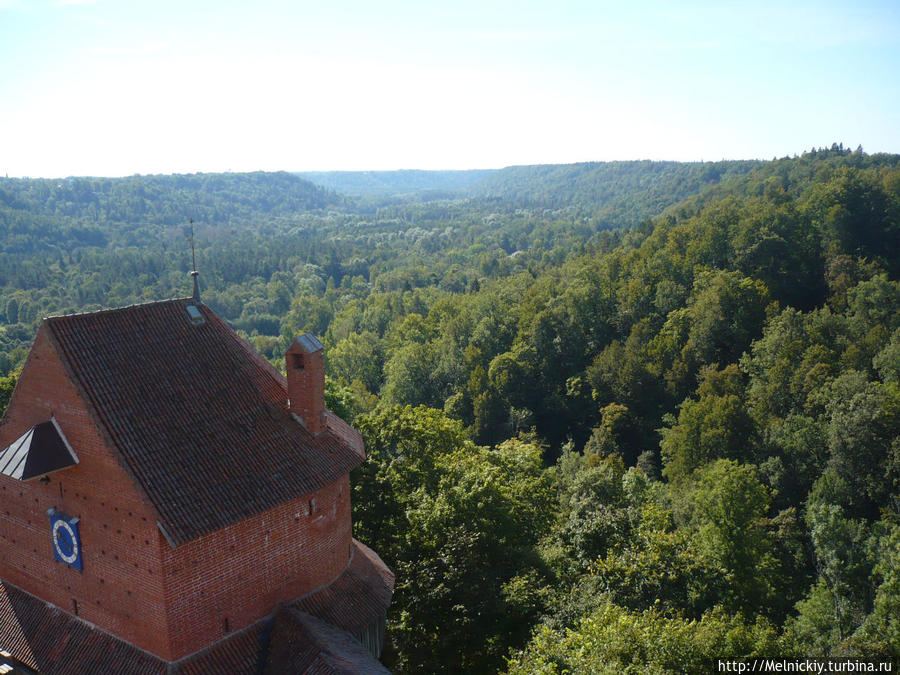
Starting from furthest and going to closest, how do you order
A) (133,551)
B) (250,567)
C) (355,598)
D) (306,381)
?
1. (355,598)
2. (306,381)
3. (250,567)
4. (133,551)

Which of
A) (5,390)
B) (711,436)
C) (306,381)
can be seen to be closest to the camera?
(306,381)

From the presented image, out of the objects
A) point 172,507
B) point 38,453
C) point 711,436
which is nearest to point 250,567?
point 172,507

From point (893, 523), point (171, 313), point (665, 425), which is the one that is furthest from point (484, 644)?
point (665, 425)

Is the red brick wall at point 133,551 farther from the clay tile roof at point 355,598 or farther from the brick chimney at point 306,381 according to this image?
the brick chimney at point 306,381

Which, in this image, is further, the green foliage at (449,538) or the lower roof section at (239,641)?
the green foliage at (449,538)

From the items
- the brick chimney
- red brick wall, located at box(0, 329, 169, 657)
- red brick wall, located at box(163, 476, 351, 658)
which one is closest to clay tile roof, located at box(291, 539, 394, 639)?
red brick wall, located at box(163, 476, 351, 658)

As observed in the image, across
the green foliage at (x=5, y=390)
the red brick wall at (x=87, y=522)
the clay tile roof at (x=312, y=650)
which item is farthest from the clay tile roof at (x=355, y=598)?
the green foliage at (x=5, y=390)

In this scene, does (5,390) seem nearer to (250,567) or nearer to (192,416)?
(192,416)
